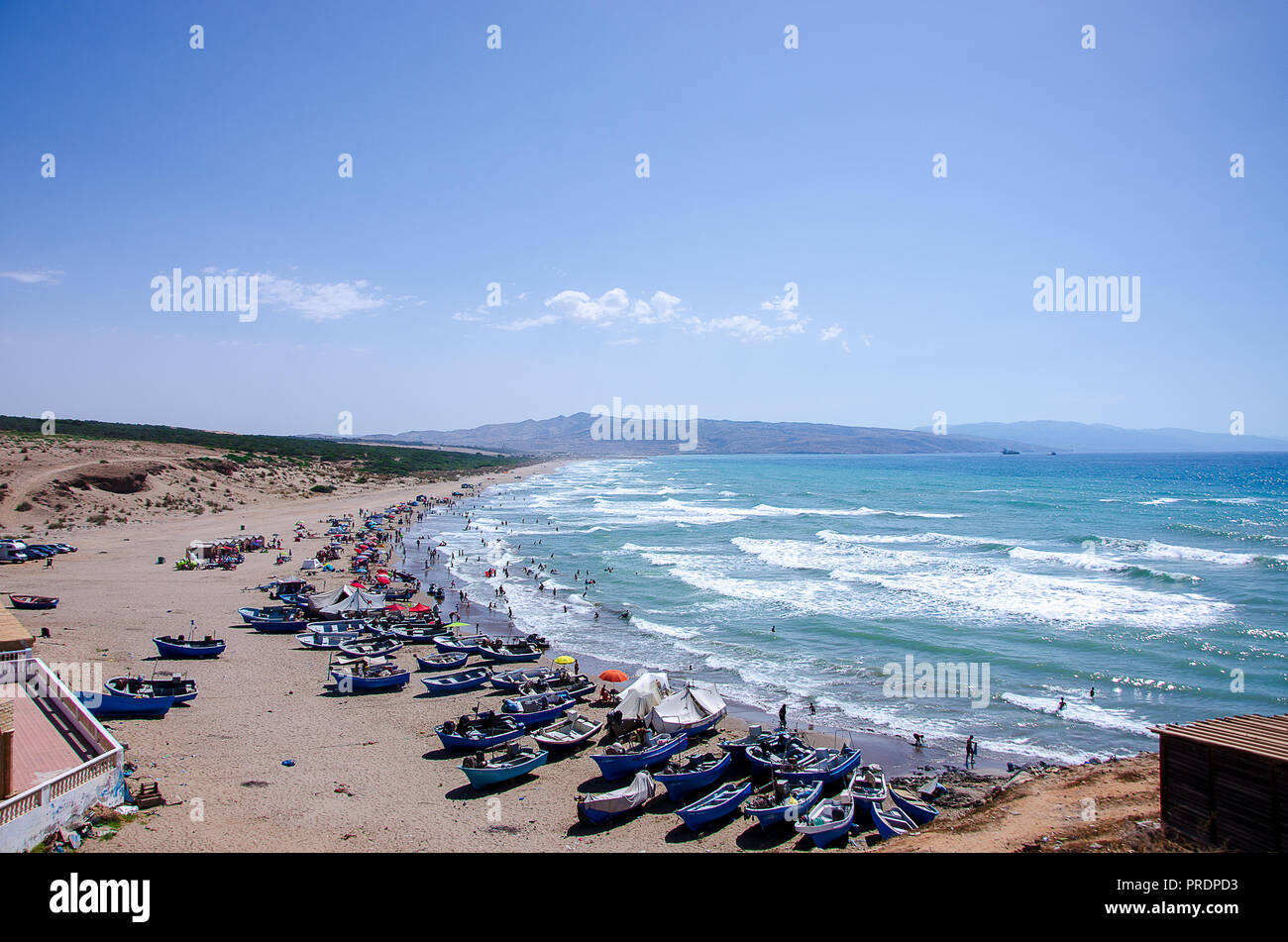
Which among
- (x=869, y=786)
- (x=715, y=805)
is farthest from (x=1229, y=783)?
(x=715, y=805)

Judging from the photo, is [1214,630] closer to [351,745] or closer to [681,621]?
[681,621]

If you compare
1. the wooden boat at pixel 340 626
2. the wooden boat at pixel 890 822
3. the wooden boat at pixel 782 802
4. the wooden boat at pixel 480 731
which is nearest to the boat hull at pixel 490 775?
the wooden boat at pixel 480 731

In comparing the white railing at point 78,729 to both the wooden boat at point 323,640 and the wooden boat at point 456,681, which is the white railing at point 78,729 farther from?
the wooden boat at point 323,640

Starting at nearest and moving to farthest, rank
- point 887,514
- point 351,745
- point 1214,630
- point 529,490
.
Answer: point 351,745 < point 1214,630 < point 887,514 < point 529,490
